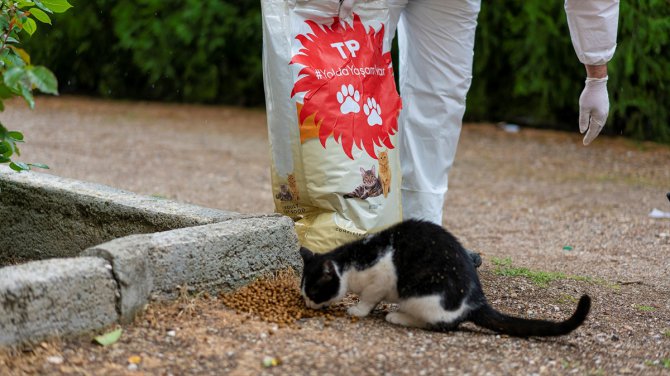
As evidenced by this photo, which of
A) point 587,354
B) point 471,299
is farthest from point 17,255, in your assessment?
point 587,354

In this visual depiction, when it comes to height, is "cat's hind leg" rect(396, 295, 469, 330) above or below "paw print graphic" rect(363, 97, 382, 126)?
below

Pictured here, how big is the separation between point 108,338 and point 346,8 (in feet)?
4.93

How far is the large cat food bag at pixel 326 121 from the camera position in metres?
3.23

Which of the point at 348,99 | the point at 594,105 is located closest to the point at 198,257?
the point at 348,99

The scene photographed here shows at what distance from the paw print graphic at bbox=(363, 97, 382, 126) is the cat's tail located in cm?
92

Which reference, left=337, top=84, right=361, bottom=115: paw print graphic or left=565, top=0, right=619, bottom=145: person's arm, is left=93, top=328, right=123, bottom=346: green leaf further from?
left=565, top=0, right=619, bottom=145: person's arm

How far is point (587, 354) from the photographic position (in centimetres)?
270

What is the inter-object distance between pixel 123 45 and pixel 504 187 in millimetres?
4934

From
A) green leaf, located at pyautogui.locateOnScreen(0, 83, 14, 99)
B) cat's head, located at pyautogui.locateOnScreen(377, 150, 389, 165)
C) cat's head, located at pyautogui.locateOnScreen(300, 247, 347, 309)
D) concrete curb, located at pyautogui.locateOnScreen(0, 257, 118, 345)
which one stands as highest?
green leaf, located at pyautogui.locateOnScreen(0, 83, 14, 99)

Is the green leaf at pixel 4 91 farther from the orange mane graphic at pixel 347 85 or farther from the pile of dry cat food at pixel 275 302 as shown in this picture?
the orange mane graphic at pixel 347 85

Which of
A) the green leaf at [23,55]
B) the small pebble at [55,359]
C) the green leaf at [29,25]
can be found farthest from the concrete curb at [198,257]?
the green leaf at [29,25]

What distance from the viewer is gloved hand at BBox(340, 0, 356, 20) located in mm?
3266

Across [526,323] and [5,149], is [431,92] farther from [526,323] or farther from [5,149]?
[5,149]

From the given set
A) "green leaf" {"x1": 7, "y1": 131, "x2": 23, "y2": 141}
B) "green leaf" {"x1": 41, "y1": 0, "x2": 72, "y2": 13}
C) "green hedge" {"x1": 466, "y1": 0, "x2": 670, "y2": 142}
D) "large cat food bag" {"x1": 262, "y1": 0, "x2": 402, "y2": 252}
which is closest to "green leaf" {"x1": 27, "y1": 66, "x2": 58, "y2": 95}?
"green leaf" {"x1": 7, "y1": 131, "x2": 23, "y2": 141}
